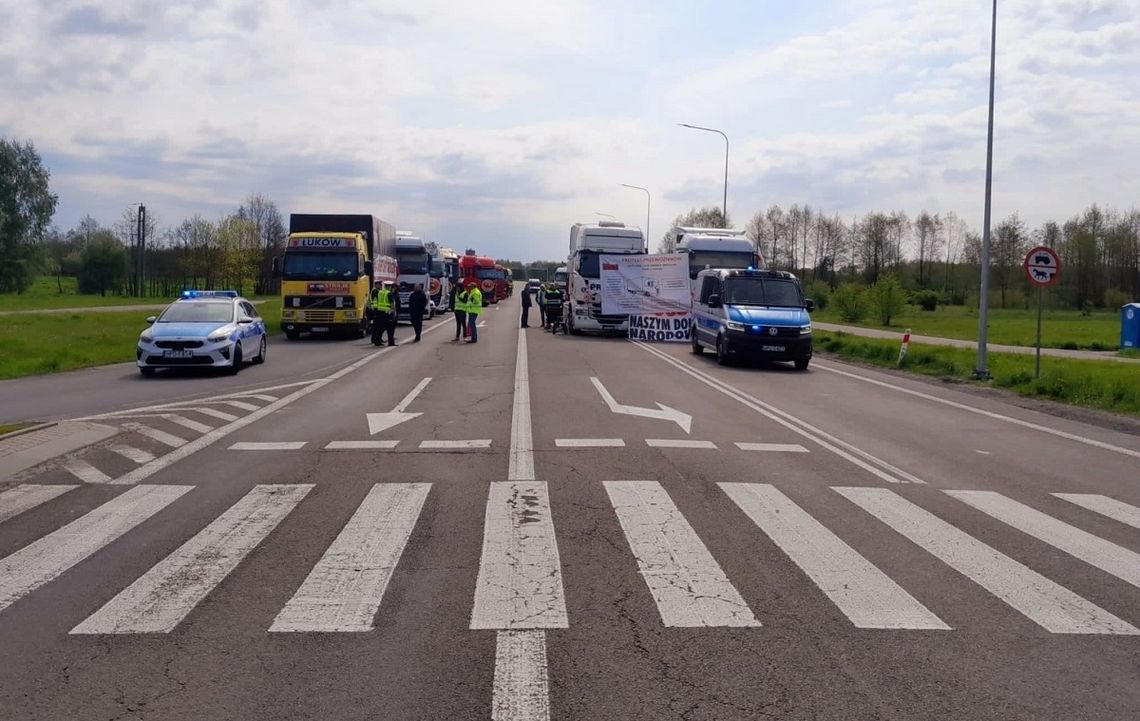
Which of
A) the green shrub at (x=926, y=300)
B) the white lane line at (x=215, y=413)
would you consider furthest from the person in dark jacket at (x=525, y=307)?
the green shrub at (x=926, y=300)

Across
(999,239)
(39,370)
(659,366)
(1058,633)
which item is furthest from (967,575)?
(999,239)

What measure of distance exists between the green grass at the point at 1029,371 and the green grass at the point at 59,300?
141 ft

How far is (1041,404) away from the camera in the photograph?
17484mm

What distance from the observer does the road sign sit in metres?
19.4

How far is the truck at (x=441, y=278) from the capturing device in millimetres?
53325

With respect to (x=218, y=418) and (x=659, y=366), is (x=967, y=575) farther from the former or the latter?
(x=659, y=366)

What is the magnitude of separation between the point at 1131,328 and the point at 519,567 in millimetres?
33990

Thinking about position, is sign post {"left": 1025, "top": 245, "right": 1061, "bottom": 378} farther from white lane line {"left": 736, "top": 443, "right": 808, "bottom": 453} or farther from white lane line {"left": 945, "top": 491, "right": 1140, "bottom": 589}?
white lane line {"left": 945, "top": 491, "right": 1140, "bottom": 589}

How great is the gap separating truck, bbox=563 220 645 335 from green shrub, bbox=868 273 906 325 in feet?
66.0

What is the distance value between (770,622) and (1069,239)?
252 feet

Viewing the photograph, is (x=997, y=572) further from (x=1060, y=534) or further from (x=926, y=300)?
(x=926, y=300)

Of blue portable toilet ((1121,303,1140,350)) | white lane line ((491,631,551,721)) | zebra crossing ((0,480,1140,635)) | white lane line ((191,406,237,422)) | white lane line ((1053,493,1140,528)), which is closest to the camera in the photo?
white lane line ((491,631,551,721))

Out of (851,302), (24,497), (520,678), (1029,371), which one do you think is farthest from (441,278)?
(520,678)

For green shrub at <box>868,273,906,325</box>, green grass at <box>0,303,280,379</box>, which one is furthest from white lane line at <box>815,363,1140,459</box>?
green shrub at <box>868,273,906,325</box>
